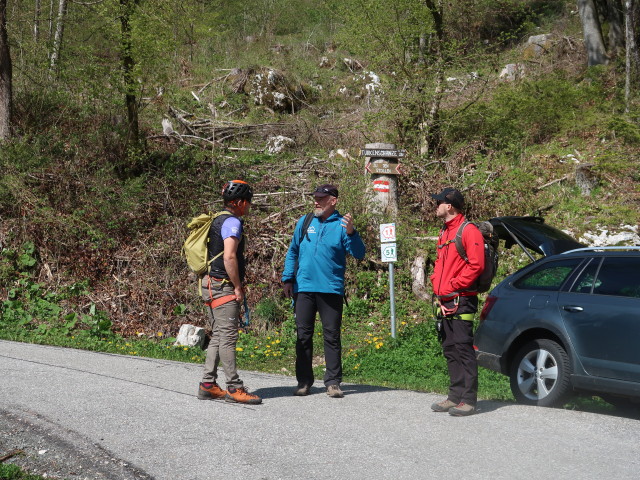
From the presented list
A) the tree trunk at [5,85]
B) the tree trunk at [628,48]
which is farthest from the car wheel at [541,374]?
the tree trunk at [5,85]

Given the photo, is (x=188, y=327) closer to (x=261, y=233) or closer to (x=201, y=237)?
(x=261, y=233)

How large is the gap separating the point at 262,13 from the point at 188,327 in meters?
27.1

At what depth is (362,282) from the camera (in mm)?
14070

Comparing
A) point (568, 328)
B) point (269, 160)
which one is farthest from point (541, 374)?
point (269, 160)

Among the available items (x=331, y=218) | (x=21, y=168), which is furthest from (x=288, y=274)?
(x=21, y=168)

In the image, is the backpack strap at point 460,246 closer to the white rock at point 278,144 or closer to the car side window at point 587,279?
the car side window at point 587,279

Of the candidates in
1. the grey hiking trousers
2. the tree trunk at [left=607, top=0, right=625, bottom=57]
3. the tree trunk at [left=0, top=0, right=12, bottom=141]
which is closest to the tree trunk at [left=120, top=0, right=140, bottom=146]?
the tree trunk at [left=0, top=0, right=12, bottom=141]

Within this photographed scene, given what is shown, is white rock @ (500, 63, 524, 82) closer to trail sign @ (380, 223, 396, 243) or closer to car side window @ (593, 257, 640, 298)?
trail sign @ (380, 223, 396, 243)

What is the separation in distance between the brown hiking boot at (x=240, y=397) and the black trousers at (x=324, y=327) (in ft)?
2.33

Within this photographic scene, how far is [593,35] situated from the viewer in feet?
74.0

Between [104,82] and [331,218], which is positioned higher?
[104,82]

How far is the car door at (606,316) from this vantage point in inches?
256

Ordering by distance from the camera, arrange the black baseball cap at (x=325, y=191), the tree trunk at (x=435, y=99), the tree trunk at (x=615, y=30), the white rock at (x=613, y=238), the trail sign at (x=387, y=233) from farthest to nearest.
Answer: the tree trunk at (x=615, y=30) → the tree trunk at (x=435, y=99) → the white rock at (x=613, y=238) → the trail sign at (x=387, y=233) → the black baseball cap at (x=325, y=191)

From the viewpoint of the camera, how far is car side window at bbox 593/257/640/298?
267 inches
